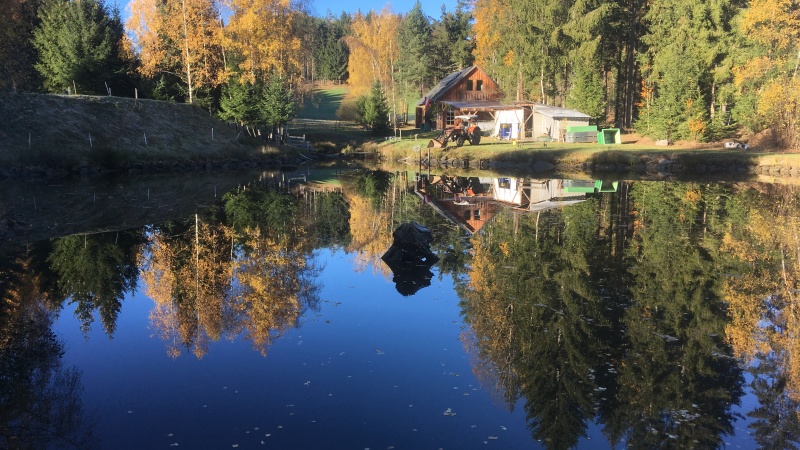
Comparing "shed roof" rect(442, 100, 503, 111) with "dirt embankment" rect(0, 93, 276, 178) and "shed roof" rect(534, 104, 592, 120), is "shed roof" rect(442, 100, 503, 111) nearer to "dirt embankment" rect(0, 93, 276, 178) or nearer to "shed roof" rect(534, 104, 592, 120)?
"shed roof" rect(534, 104, 592, 120)

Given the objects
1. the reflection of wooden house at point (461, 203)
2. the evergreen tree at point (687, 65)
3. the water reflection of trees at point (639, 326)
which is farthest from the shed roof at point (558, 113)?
the water reflection of trees at point (639, 326)

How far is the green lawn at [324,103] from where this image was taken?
76625 mm

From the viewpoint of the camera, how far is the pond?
277 inches

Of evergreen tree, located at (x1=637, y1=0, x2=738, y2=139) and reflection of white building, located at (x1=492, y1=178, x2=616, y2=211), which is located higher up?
evergreen tree, located at (x1=637, y1=0, x2=738, y2=139)

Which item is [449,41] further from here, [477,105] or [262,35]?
[262,35]

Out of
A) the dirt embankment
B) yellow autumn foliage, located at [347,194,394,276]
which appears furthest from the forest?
yellow autumn foliage, located at [347,194,394,276]

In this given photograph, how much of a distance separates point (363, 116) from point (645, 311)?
50.2 metres

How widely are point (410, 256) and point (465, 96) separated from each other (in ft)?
147

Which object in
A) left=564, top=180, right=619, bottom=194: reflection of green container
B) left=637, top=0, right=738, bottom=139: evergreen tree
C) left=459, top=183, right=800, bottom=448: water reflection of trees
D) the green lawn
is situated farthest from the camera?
the green lawn

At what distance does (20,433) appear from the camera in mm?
6676

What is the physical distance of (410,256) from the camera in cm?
1538

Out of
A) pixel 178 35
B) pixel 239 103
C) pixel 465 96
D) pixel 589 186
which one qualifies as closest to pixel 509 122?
pixel 465 96

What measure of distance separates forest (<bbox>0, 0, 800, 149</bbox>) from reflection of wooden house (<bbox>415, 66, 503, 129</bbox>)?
142 inches

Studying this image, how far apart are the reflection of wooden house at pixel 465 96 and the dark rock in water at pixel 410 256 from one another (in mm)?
40231
